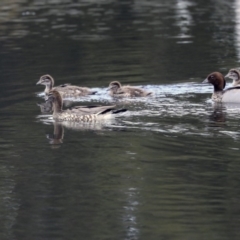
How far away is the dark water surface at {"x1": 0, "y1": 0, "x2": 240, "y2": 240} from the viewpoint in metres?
10.9

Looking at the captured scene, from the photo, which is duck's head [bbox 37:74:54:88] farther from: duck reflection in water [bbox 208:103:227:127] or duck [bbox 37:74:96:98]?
duck reflection in water [bbox 208:103:227:127]

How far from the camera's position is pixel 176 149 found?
14.4 metres

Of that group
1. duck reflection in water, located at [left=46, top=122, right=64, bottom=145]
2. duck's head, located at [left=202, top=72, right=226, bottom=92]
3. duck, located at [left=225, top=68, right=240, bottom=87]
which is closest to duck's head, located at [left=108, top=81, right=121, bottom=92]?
duck's head, located at [left=202, top=72, right=226, bottom=92]

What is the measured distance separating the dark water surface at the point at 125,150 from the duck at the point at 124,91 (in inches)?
8.7

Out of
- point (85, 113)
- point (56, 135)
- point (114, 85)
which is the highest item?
point (114, 85)

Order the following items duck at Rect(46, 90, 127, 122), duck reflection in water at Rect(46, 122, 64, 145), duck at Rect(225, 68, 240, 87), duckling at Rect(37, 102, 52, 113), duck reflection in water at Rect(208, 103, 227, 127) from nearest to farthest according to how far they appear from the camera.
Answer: duck reflection in water at Rect(46, 122, 64, 145) < duck reflection in water at Rect(208, 103, 227, 127) < duck at Rect(46, 90, 127, 122) < duckling at Rect(37, 102, 52, 113) < duck at Rect(225, 68, 240, 87)

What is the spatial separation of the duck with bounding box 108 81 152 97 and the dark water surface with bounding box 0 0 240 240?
221mm

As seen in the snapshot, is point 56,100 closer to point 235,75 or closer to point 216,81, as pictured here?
point 216,81

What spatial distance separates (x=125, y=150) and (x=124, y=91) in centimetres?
584

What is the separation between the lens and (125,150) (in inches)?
572

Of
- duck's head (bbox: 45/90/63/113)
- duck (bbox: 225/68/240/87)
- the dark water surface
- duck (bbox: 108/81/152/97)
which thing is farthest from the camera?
duck (bbox: 225/68/240/87)

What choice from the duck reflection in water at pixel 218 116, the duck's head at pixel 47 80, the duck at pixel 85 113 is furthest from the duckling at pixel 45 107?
the duck reflection in water at pixel 218 116

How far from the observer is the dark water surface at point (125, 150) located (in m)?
10.9

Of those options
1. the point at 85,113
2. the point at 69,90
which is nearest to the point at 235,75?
the point at 69,90
